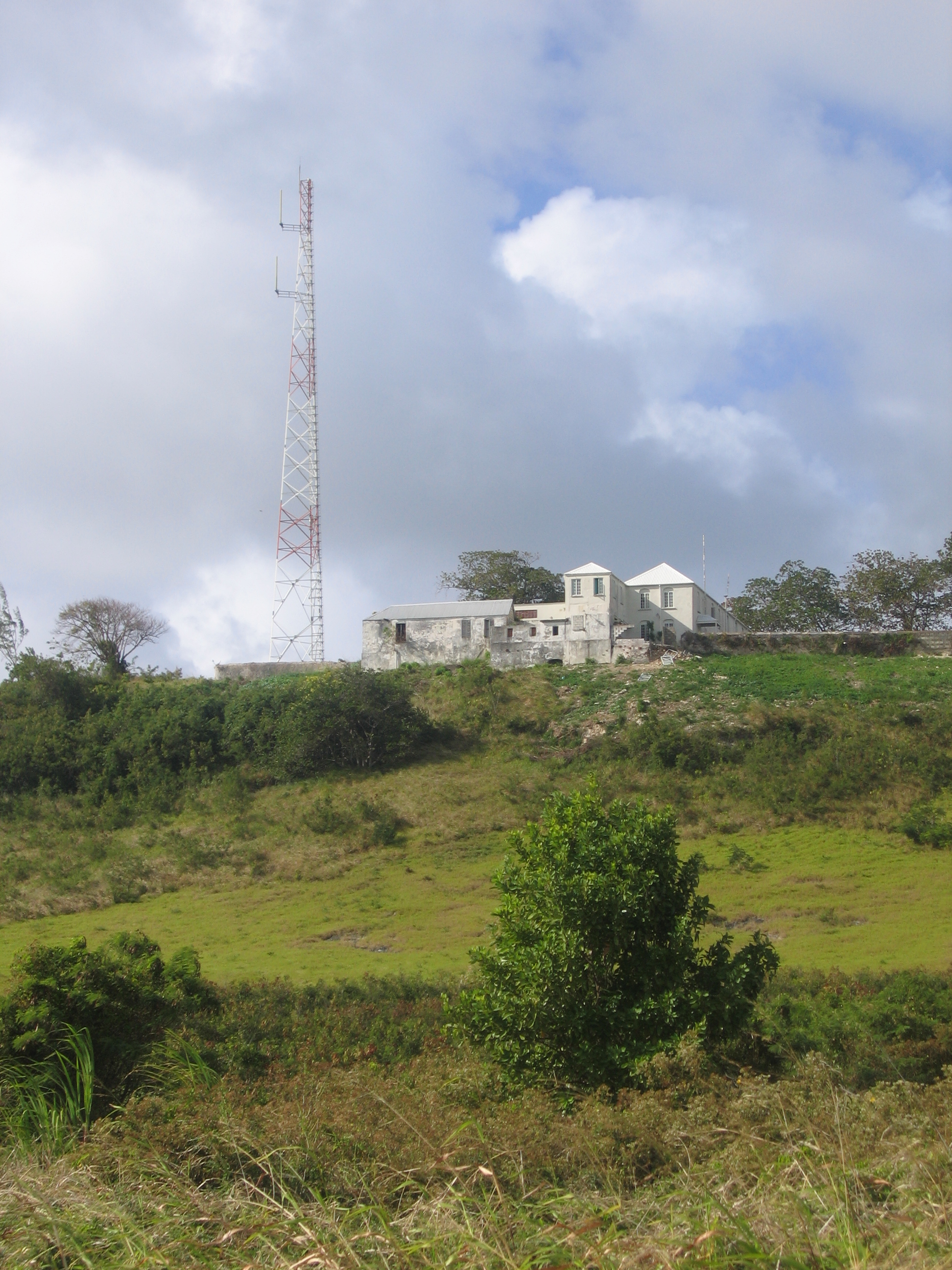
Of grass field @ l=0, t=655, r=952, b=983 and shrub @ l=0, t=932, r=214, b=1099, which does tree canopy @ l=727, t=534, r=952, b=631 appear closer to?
grass field @ l=0, t=655, r=952, b=983

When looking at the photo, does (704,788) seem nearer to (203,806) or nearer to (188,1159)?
(203,806)

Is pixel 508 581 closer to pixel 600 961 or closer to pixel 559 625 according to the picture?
pixel 559 625

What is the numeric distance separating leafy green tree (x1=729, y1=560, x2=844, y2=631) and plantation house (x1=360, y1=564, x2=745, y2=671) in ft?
34.2

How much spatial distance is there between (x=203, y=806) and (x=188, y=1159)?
36716 mm

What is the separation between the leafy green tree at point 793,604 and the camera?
210ft

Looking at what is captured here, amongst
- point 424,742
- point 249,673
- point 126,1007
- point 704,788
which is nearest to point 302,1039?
point 126,1007

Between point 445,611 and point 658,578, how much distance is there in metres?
12.6

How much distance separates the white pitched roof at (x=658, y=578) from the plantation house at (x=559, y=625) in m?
0.04

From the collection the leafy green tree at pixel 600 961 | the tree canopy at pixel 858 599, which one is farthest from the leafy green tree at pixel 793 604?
the leafy green tree at pixel 600 961

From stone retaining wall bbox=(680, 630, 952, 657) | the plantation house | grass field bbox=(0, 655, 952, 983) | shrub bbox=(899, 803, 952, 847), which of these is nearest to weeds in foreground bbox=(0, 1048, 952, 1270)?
grass field bbox=(0, 655, 952, 983)

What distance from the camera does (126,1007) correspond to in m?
17.2

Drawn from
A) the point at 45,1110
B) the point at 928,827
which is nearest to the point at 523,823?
the point at 928,827

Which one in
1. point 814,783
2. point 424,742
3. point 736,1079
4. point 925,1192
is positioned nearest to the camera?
point 925,1192

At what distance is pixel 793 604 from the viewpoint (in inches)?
2574
